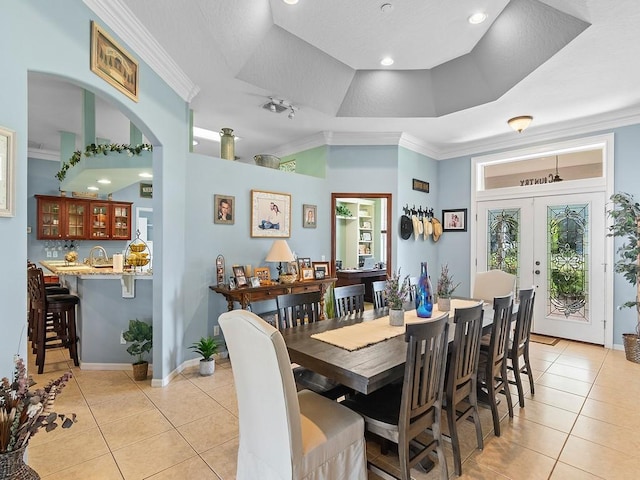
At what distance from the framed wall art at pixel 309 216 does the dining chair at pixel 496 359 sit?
9.43 feet

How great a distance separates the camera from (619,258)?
168 inches

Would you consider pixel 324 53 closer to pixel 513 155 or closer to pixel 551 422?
pixel 513 155

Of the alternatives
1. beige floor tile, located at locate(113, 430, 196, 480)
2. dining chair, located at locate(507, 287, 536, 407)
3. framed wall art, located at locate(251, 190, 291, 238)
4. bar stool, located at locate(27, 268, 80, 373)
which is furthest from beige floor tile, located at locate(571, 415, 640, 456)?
bar stool, located at locate(27, 268, 80, 373)

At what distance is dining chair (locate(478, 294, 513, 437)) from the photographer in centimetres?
235

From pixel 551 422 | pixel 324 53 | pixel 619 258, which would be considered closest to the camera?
pixel 551 422

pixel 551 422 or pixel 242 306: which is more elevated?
pixel 242 306

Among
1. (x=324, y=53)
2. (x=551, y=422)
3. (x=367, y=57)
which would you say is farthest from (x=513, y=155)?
(x=551, y=422)

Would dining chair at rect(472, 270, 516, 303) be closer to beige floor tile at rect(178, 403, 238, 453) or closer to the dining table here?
the dining table

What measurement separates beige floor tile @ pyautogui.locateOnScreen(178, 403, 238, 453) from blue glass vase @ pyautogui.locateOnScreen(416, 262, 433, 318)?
1678 mm

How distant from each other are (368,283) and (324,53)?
4.67 metres

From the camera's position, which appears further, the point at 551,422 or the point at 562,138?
the point at 562,138

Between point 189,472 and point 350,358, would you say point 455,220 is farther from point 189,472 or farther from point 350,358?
point 189,472

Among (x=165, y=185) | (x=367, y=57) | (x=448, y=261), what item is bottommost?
(x=448, y=261)

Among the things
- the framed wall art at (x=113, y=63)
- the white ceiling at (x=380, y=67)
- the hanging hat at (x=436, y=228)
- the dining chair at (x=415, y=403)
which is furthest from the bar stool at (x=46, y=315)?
the hanging hat at (x=436, y=228)
